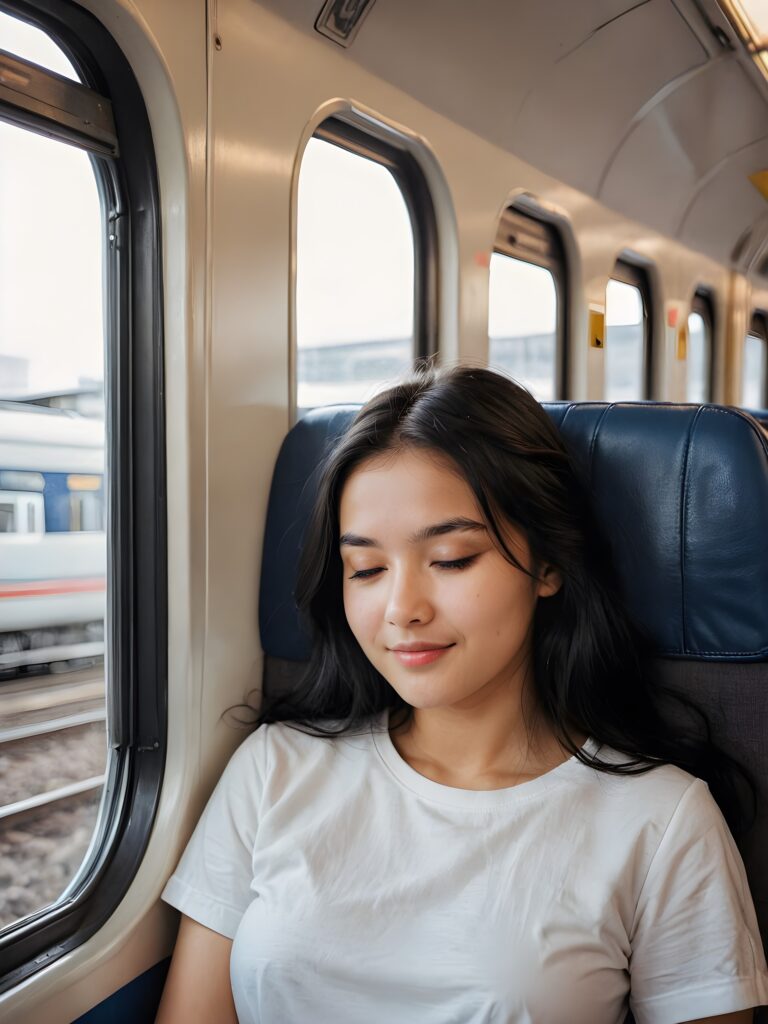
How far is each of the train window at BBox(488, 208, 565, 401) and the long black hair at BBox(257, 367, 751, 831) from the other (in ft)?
5.07

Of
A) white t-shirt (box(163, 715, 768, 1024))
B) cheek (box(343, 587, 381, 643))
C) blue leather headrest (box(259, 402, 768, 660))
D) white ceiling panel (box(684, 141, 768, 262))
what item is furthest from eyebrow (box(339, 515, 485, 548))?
white ceiling panel (box(684, 141, 768, 262))

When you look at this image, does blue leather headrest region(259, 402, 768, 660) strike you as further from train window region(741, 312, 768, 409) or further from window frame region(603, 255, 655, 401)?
train window region(741, 312, 768, 409)

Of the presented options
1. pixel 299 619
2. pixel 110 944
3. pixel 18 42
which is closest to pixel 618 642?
pixel 299 619

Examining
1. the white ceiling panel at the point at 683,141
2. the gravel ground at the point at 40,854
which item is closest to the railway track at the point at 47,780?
the gravel ground at the point at 40,854

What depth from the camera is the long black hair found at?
4.80ft

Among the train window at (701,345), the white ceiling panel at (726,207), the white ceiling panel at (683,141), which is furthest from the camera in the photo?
the train window at (701,345)

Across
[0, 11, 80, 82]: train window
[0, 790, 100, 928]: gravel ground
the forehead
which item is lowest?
[0, 790, 100, 928]: gravel ground

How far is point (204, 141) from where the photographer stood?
71.4 inches

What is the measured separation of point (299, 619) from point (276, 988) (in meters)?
0.70

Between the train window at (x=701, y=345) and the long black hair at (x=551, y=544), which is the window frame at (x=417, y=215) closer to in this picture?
the long black hair at (x=551, y=544)

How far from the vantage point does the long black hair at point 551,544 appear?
1464 millimetres

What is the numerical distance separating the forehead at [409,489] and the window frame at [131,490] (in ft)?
1.67

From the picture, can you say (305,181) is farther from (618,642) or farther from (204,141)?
(618,642)

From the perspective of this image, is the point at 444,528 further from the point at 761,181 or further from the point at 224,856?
the point at 761,181
